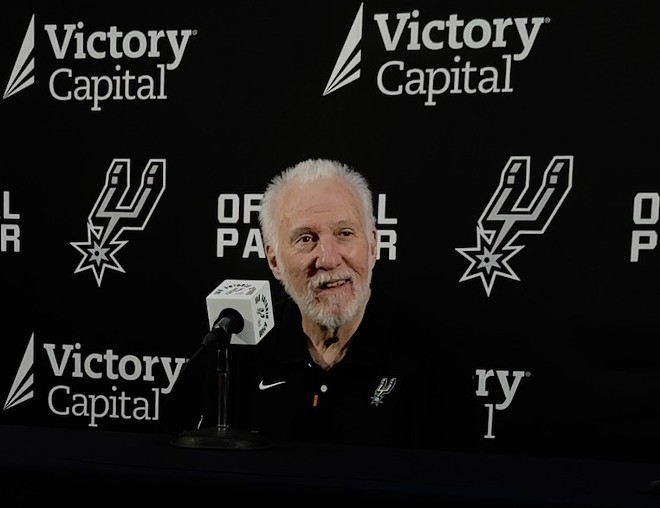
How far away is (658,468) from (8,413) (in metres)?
1.95

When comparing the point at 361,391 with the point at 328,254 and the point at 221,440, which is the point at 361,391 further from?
the point at 221,440

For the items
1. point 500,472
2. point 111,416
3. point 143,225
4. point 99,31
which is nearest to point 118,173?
point 143,225

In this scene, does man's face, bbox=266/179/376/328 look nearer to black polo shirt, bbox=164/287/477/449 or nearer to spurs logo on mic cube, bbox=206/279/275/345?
black polo shirt, bbox=164/287/477/449

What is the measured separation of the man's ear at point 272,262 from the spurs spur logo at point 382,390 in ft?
1.41

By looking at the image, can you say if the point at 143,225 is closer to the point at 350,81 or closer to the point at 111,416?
the point at 111,416

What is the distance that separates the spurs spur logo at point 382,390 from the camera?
202cm

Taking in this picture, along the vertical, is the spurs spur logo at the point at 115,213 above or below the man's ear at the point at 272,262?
above

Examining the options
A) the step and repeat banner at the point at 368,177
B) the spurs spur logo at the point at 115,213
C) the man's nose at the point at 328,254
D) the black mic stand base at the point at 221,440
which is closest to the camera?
the black mic stand base at the point at 221,440

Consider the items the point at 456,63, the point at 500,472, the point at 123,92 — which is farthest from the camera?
the point at 123,92

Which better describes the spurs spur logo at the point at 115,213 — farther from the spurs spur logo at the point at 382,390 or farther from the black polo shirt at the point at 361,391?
the spurs spur logo at the point at 382,390

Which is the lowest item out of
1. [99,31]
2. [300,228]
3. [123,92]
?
[300,228]

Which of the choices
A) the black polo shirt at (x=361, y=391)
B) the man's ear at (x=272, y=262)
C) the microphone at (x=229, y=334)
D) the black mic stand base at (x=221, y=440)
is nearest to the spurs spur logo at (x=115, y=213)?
the man's ear at (x=272, y=262)

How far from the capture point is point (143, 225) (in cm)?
223

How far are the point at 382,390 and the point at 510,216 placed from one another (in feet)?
1.93
